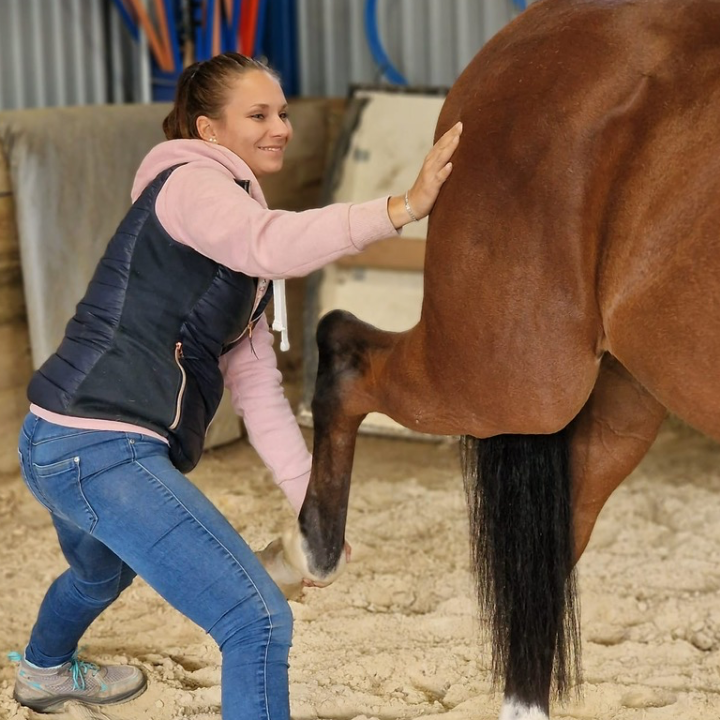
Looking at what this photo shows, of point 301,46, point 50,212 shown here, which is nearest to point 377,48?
point 301,46

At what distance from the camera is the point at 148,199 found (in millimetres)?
1724

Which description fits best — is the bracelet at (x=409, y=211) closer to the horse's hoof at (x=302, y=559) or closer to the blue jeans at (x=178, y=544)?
the blue jeans at (x=178, y=544)

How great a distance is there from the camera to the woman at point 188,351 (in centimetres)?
163

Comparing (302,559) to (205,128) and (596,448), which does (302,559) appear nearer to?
(596,448)

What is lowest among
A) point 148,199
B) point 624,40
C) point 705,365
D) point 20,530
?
point 20,530

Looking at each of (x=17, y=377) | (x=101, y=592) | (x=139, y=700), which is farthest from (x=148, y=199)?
(x=17, y=377)

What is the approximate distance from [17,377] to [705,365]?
2.61m

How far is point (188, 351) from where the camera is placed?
69.5 inches

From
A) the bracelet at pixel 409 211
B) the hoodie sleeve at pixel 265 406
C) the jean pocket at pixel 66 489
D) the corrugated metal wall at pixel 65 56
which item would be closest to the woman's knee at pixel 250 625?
the jean pocket at pixel 66 489

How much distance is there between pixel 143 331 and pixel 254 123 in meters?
0.40

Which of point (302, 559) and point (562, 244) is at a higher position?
point (562, 244)

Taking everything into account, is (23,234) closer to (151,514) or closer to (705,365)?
(151,514)

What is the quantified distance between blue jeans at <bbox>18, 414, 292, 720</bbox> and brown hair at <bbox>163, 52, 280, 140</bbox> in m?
0.55

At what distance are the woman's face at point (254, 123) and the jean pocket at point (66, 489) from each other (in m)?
0.58
